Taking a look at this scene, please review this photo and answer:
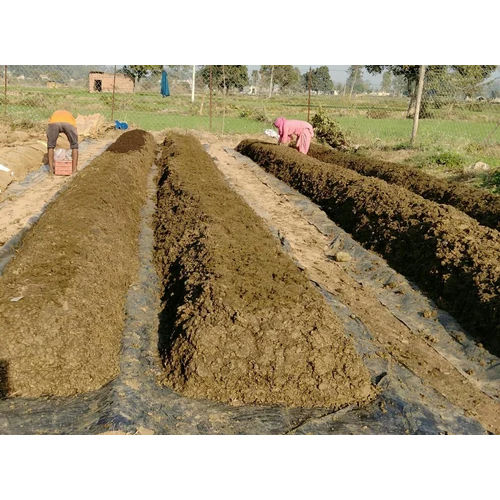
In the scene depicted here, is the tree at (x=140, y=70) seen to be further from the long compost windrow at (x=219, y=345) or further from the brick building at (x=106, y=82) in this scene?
the long compost windrow at (x=219, y=345)

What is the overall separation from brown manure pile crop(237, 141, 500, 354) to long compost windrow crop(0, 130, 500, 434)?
0.13 metres

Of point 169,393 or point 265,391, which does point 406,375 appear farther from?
point 169,393

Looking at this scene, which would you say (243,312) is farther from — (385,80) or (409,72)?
(385,80)

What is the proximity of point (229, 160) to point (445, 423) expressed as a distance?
507 inches

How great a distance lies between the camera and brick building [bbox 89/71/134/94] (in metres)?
37.3

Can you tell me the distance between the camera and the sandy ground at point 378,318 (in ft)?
12.6

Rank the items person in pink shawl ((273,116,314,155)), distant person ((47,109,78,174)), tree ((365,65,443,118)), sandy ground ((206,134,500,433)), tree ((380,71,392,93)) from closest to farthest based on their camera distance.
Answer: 1. sandy ground ((206,134,500,433))
2. distant person ((47,109,78,174))
3. person in pink shawl ((273,116,314,155))
4. tree ((365,65,443,118))
5. tree ((380,71,392,93))

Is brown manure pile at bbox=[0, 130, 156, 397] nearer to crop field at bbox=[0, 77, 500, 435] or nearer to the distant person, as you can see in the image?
crop field at bbox=[0, 77, 500, 435]

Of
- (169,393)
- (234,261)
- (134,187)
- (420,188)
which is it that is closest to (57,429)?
(169,393)

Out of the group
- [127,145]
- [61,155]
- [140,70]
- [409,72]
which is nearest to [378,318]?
[61,155]

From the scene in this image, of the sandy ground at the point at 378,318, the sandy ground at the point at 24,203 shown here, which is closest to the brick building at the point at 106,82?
the sandy ground at the point at 24,203

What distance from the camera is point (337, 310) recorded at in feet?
16.5

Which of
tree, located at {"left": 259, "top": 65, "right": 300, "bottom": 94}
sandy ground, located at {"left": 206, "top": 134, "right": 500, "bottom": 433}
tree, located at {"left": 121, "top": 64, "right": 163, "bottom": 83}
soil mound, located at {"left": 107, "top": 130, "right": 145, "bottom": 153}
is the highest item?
tree, located at {"left": 259, "top": 65, "right": 300, "bottom": 94}

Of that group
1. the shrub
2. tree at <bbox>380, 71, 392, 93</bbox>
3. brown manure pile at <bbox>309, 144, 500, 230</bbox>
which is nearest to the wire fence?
the shrub
